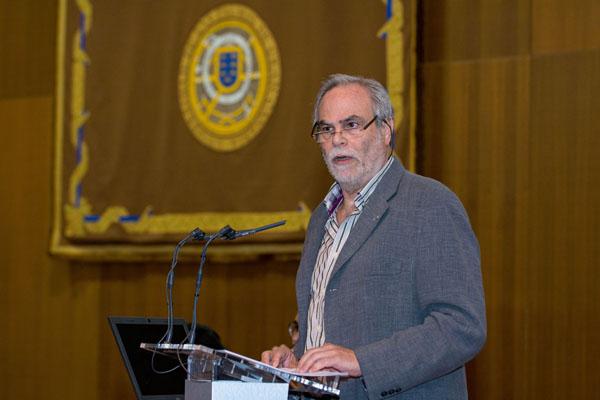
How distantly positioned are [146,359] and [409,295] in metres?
1.02

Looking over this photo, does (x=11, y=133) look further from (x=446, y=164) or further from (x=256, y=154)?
(x=446, y=164)

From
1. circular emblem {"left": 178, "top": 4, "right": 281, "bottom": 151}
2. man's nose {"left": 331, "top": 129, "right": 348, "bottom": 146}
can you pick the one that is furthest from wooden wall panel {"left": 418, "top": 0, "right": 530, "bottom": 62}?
man's nose {"left": 331, "top": 129, "right": 348, "bottom": 146}

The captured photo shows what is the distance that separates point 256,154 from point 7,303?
209 centimetres

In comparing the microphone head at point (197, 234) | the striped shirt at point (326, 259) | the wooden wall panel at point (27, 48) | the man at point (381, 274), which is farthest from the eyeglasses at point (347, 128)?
the wooden wall panel at point (27, 48)

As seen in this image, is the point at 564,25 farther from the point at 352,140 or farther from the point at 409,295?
the point at 409,295

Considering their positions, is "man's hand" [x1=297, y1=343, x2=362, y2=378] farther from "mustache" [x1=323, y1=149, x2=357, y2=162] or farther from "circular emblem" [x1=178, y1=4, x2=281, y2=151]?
"circular emblem" [x1=178, y1=4, x2=281, y2=151]

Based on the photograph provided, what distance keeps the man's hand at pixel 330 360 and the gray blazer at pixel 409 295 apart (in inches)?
1.1

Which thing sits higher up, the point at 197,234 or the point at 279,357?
the point at 197,234

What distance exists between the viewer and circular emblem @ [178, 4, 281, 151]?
17.5ft

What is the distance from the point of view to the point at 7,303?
20.5 feet

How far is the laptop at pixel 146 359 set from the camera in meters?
3.01

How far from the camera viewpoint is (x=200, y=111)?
5.56 m

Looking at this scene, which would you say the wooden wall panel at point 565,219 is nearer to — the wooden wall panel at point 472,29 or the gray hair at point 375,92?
the wooden wall panel at point 472,29

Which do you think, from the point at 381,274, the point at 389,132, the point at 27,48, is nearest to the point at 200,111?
the point at 27,48
